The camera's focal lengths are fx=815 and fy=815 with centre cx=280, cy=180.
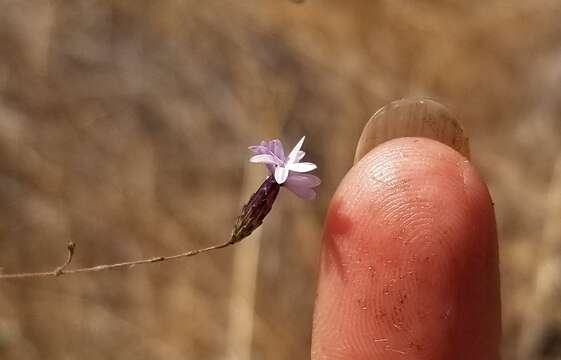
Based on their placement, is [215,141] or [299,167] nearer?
[299,167]

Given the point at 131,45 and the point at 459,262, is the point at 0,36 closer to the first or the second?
the point at 131,45

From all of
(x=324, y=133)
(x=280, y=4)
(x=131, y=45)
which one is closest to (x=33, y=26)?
(x=131, y=45)

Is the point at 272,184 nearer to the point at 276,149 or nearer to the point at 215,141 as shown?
the point at 276,149

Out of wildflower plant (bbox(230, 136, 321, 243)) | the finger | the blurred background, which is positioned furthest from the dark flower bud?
the blurred background

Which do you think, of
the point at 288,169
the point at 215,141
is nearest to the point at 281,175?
the point at 288,169

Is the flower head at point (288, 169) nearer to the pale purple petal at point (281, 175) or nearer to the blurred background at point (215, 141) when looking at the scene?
the pale purple petal at point (281, 175)
